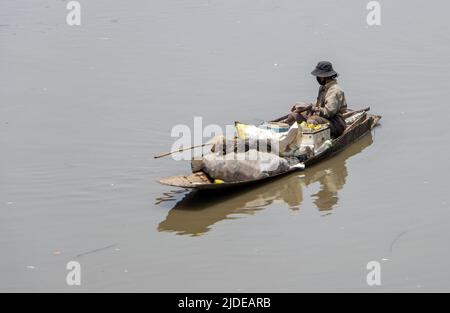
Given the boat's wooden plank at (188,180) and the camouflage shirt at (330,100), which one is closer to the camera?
the boat's wooden plank at (188,180)

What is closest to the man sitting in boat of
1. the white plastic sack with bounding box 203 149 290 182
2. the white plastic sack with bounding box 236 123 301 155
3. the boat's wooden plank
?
the white plastic sack with bounding box 236 123 301 155

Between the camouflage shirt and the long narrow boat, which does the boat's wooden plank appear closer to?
the long narrow boat

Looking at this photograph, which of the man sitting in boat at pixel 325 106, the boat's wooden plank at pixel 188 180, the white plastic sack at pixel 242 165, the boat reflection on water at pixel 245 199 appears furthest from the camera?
the man sitting in boat at pixel 325 106

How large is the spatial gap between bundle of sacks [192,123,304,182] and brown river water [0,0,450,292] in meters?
0.31

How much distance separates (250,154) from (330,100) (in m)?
1.69

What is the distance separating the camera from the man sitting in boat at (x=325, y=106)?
10930mm

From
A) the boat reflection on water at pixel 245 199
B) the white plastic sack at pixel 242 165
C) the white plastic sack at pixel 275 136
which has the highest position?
the white plastic sack at pixel 275 136

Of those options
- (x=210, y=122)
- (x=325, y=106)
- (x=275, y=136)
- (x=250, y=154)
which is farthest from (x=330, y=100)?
(x=210, y=122)

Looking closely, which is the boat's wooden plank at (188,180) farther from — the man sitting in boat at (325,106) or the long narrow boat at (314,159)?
the man sitting in boat at (325,106)

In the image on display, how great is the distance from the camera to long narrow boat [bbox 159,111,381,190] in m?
9.27

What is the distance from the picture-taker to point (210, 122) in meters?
12.2

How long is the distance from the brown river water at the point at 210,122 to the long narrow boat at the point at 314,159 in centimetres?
15

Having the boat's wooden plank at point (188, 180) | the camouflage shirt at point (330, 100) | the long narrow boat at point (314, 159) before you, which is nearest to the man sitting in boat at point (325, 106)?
the camouflage shirt at point (330, 100)
